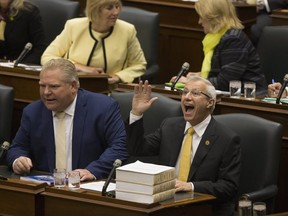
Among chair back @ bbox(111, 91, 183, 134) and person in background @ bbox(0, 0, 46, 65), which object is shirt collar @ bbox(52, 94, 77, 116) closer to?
chair back @ bbox(111, 91, 183, 134)

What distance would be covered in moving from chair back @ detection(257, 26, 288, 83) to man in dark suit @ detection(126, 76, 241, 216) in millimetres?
2021

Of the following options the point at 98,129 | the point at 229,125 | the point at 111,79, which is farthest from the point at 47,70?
the point at 111,79

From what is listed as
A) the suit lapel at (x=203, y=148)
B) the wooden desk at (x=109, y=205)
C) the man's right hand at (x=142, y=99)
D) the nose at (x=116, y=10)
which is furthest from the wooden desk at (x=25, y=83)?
the wooden desk at (x=109, y=205)

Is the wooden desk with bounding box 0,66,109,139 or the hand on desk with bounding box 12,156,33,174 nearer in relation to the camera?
the hand on desk with bounding box 12,156,33,174

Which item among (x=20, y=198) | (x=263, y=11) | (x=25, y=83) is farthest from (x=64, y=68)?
(x=263, y=11)

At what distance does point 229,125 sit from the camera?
225 inches

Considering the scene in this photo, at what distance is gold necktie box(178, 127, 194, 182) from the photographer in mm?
5492

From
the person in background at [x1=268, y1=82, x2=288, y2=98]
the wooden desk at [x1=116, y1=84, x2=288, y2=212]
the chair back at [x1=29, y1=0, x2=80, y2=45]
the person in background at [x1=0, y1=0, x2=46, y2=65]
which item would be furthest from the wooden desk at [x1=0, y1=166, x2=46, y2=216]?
the chair back at [x1=29, y1=0, x2=80, y2=45]

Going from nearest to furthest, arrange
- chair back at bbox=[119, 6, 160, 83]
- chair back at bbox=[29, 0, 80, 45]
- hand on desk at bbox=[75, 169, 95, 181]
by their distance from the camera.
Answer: hand on desk at bbox=[75, 169, 95, 181] < chair back at bbox=[119, 6, 160, 83] < chair back at bbox=[29, 0, 80, 45]

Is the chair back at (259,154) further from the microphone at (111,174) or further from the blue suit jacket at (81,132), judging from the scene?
the microphone at (111,174)

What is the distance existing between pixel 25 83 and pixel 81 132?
49.6 inches

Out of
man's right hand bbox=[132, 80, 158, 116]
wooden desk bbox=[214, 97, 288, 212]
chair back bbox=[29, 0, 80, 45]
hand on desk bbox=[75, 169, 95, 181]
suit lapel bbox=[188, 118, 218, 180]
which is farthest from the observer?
chair back bbox=[29, 0, 80, 45]

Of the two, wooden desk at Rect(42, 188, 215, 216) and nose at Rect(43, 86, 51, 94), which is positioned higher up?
nose at Rect(43, 86, 51, 94)

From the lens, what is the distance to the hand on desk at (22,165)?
539 centimetres
